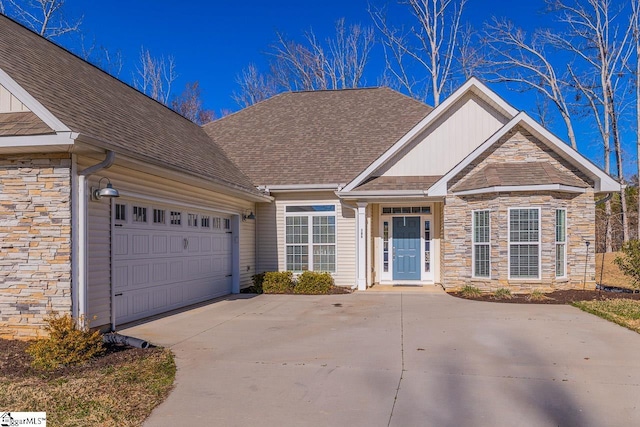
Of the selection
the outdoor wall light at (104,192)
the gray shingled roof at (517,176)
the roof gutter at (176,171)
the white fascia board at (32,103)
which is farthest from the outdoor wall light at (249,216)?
the white fascia board at (32,103)

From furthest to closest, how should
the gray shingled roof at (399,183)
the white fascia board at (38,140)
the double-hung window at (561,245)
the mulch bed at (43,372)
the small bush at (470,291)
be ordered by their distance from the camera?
the gray shingled roof at (399,183), the double-hung window at (561,245), the small bush at (470,291), the white fascia board at (38,140), the mulch bed at (43,372)

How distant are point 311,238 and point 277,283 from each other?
69.6 inches

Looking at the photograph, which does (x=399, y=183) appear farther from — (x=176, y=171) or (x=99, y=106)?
(x=99, y=106)

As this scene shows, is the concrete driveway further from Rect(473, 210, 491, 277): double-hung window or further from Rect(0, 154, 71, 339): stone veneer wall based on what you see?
Rect(473, 210, 491, 277): double-hung window

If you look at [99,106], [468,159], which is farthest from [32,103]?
[468,159]

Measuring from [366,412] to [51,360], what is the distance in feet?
12.8

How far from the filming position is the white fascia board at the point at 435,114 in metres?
13.9

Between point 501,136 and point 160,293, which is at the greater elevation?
point 501,136

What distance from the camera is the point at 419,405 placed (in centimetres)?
476

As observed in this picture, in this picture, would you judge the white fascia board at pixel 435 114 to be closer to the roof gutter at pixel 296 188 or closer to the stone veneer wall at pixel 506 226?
the roof gutter at pixel 296 188

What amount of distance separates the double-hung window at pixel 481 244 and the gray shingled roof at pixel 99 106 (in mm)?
6061

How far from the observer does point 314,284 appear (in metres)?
13.6

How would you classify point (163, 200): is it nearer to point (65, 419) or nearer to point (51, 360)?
point (51, 360)

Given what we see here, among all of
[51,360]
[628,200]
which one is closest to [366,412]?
[51,360]
